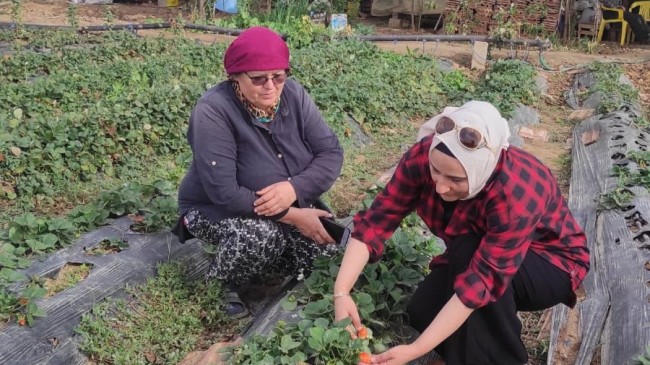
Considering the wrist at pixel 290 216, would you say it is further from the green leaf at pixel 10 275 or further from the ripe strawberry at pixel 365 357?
the green leaf at pixel 10 275

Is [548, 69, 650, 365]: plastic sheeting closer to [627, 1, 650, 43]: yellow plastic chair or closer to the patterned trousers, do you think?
the patterned trousers

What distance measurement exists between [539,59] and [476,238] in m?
8.94

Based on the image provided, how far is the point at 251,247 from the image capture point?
9.34 feet

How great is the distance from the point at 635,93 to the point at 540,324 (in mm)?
5683

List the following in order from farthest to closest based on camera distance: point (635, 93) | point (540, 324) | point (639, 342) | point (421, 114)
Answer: point (635, 93) < point (421, 114) < point (540, 324) < point (639, 342)

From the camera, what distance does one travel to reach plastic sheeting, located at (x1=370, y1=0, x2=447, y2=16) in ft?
46.7

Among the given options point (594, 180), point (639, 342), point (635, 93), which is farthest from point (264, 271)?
point (635, 93)

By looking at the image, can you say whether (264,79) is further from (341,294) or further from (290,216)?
(341,294)

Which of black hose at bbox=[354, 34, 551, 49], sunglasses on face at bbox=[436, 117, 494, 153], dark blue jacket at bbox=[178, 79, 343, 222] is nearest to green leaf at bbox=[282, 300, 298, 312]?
dark blue jacket at bbox=[178, 79, 343, 222]

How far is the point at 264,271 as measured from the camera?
10.5 feet

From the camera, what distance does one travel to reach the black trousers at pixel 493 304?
2.28 meters

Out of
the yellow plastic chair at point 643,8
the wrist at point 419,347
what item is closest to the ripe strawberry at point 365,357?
the wrist at point 419,347

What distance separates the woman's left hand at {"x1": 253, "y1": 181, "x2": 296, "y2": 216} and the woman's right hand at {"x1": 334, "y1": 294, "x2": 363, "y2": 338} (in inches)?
23.6

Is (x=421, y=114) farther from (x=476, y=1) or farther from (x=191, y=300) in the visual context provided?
(x=476, y=1)
